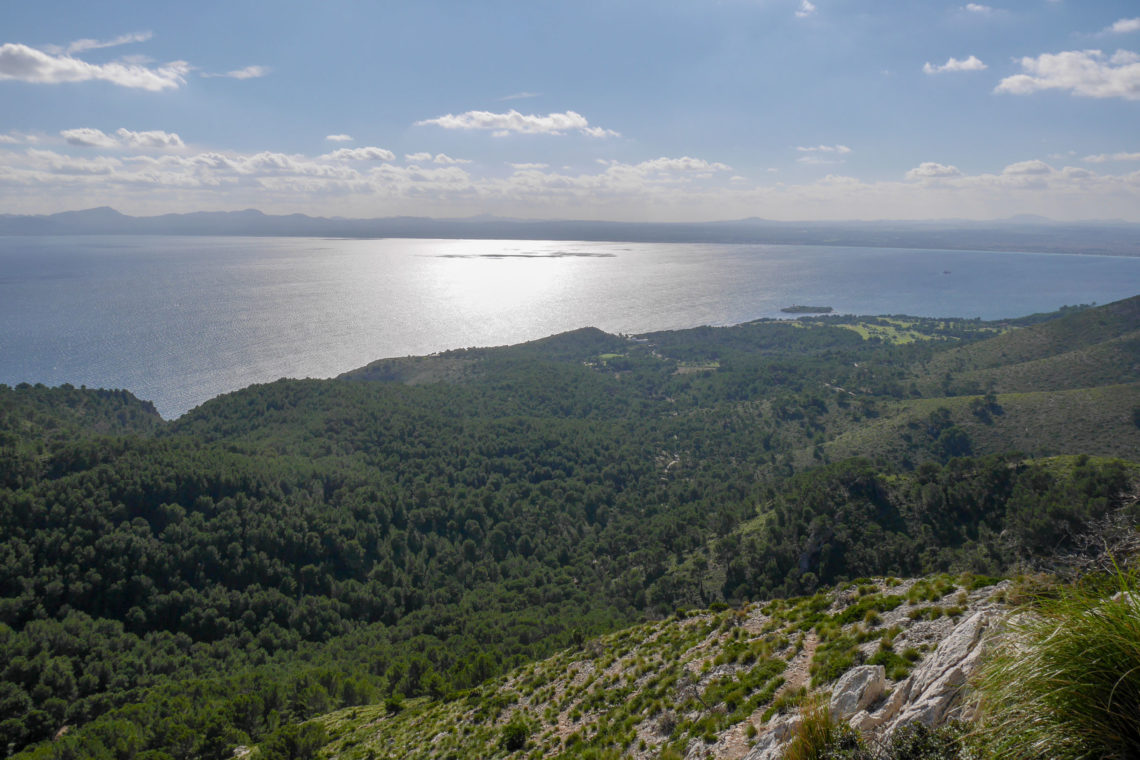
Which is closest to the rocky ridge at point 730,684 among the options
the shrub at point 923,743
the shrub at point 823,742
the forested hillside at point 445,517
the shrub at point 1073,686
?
the shrub at point 923,743

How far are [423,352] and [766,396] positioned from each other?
10702cm

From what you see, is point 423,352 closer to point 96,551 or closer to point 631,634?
point 96,551

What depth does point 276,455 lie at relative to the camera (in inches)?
3425

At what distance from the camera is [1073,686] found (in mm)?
4984

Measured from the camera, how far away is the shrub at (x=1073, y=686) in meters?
4.99

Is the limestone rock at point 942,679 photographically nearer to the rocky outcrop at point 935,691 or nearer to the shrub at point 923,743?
the rocky outcrop at point 935,691

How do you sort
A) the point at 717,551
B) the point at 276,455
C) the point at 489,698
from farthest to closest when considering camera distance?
the point at 276,455, the point at 717,551, the point at 489,698

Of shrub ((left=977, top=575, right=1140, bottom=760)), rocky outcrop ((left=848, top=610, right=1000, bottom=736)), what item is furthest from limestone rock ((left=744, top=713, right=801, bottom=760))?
shrub ((left=977, top=575, right=1140, bottom=760))

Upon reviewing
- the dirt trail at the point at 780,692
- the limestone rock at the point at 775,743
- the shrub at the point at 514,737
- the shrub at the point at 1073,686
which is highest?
the shrub at the point at 1073,686

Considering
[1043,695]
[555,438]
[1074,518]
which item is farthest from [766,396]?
[1043,695]

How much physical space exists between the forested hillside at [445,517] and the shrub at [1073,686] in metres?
29.1

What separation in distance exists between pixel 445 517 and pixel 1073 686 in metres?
85.2

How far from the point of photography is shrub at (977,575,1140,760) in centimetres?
499

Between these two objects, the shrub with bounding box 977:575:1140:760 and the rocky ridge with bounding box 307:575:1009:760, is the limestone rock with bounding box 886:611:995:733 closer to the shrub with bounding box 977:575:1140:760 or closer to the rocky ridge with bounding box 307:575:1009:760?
the rocky ridge with bounding box 307:575:1009:760
